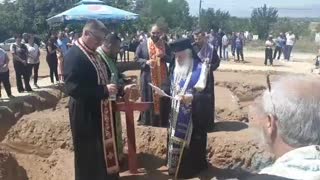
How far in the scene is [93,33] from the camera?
508cm

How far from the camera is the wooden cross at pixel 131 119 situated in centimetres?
623

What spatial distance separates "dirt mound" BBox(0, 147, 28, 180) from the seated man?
5436 millimetres

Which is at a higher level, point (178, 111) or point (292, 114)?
point (292, 114)

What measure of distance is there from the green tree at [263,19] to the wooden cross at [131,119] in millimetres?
47907

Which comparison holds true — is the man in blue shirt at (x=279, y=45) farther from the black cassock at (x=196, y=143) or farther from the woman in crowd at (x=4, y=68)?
the black cassock at (x=196, y=143)

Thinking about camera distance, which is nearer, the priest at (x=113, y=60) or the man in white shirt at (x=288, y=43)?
the priest at (x=113, y=60)

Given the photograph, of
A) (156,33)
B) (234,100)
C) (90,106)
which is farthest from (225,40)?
(90,106)

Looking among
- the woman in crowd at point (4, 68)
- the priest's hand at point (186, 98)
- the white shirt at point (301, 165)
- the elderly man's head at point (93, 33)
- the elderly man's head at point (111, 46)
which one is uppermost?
the elderly man's head at point (93, 33)

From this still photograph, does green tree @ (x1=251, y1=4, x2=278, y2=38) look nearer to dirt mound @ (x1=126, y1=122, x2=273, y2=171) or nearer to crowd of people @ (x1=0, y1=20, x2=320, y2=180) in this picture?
dirt mound @ (x1=126, y1=122, x2=273, y2=171)

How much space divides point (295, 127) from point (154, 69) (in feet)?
22.1

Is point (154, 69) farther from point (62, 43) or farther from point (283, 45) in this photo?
point (283, 45)

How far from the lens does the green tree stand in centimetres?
5488

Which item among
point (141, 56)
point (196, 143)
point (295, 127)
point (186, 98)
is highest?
point (295, 127)

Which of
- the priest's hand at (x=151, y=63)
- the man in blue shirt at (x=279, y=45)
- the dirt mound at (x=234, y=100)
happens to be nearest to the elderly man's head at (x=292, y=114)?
the dirt mound at (x=234, y=100)
